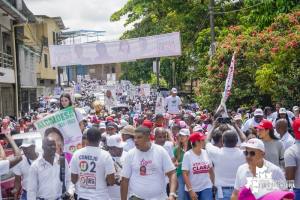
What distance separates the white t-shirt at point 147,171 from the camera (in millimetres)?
5766

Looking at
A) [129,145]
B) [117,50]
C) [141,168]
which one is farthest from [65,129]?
[117,50]

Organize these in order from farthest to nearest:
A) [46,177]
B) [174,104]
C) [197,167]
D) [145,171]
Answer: [174,104]
[197,167]
[46,177]
[145,171]

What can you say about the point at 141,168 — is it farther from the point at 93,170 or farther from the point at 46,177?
the point at 46,177

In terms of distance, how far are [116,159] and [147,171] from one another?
3.07 ft

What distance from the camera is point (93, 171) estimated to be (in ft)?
19.4

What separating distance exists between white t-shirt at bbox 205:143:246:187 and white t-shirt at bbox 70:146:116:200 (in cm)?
157

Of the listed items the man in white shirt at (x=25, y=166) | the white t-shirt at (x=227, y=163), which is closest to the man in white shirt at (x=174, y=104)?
the white t-shirt at (x=227, y=163)

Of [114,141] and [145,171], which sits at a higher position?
[114,141]

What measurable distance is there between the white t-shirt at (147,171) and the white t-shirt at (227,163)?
980mm

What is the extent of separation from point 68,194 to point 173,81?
35.7 m

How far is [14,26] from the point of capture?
1022 inches

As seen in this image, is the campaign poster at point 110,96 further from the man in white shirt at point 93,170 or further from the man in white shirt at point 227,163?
the man in white shirt at point 93,170

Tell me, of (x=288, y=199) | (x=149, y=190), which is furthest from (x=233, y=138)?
(x=288, y=199)

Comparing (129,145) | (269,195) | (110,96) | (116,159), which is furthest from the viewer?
(110,96)
